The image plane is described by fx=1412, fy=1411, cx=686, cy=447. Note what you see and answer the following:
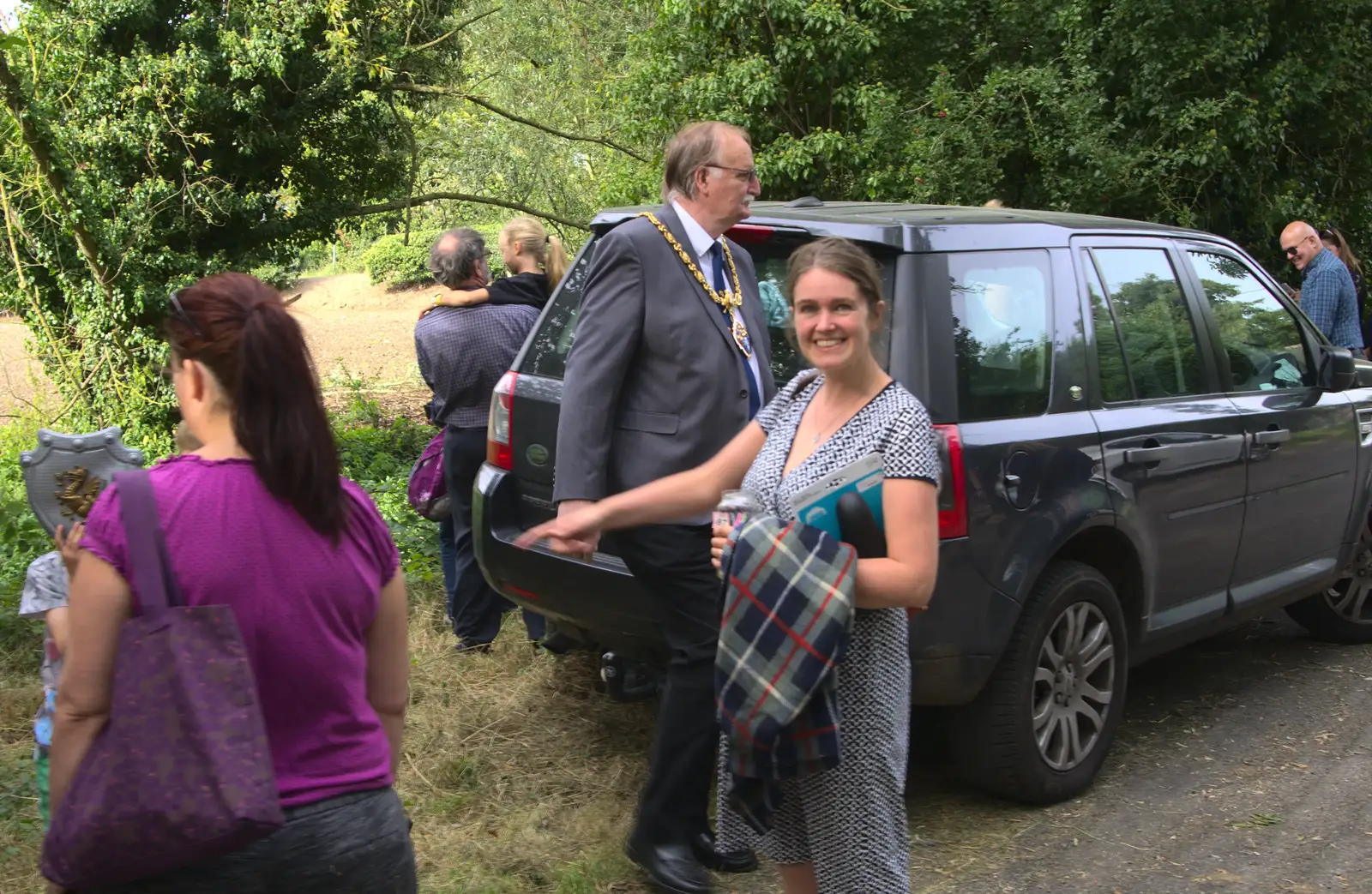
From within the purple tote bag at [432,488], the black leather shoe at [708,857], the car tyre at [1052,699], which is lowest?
the black leather shoe at [708,857]

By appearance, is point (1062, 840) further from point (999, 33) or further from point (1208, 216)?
point (999, 33)

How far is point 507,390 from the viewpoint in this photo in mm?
4824

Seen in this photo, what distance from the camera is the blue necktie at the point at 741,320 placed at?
397 cm

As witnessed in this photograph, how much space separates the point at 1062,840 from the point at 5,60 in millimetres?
8673

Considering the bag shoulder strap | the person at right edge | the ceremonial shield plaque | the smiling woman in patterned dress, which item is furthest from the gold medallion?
the bag shoulder strap

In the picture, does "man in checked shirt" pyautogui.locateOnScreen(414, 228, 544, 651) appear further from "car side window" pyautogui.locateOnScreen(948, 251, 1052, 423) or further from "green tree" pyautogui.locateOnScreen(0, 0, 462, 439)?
"green tree" pyautogui.locateOnScreen(0, 0, 462, 439)

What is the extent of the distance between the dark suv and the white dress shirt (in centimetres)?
44

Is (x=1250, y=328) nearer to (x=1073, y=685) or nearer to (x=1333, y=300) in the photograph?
(x=1073, y=685)

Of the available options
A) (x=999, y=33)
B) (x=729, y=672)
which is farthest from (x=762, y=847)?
(x=999, y=33)

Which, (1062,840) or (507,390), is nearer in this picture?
(1062,840)

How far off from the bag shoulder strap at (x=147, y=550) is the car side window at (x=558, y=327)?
275cm

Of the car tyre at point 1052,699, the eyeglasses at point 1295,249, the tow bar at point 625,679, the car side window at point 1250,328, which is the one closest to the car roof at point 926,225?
the car side window at point 1250,328

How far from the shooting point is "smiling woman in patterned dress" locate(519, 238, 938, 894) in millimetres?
2705

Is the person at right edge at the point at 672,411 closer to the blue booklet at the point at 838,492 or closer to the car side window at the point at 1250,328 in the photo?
the blue booklet at the point at 838,492
